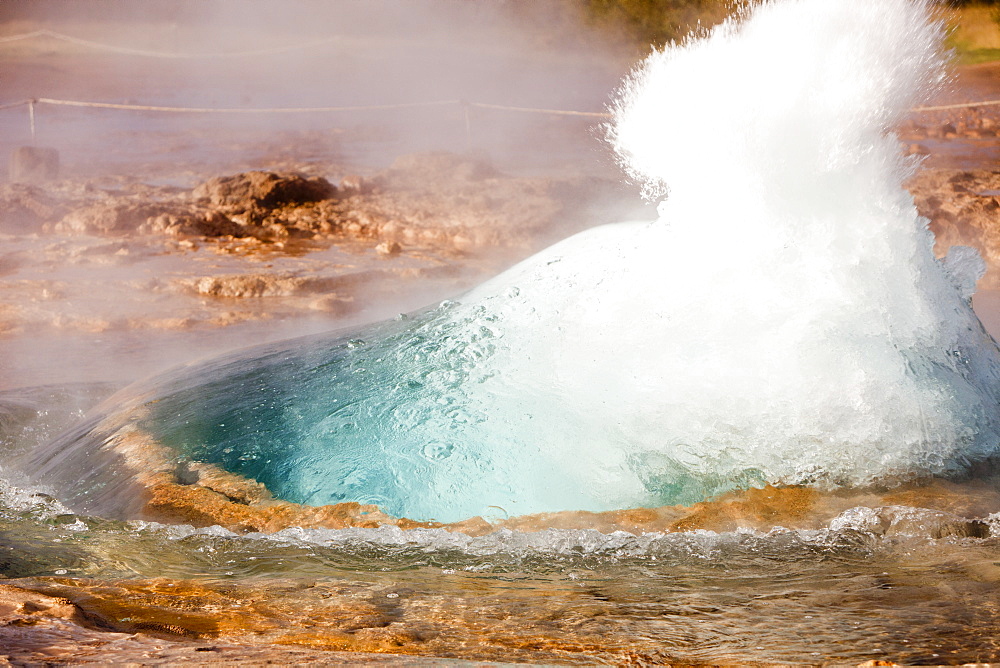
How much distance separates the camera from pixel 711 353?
7.14 ft

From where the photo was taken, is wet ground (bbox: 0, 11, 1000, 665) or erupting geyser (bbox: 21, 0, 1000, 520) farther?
erupting geyser (bbox: 21, 0, 1000, 520)

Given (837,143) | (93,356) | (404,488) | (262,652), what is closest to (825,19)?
(837,143)

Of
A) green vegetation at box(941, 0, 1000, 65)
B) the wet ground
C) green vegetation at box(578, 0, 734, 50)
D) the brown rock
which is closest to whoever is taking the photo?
the wet ground

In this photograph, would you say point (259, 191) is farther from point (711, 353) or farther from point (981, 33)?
point (981, 33)

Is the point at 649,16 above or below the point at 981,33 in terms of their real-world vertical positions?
below

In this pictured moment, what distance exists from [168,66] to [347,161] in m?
6.70

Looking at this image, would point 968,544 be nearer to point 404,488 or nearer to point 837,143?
point 837,143

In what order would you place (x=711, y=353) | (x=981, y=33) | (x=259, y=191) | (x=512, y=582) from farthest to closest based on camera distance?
(x=981, y=33)
(x=259, y=191)
(x=711, y=353)
(x=512, y=582)

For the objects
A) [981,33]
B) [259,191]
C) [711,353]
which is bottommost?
[711,353]

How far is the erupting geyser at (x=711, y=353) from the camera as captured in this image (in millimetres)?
2039

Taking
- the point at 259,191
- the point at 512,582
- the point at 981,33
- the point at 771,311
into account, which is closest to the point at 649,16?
the point at 981,33

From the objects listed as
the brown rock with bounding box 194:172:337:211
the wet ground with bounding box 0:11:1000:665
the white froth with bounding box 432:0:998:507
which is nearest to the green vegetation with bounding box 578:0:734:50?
the brown rock with bounding box 194:172:337:211

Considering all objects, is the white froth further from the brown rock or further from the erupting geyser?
the brown rock

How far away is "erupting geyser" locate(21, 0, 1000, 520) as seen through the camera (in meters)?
2.04
